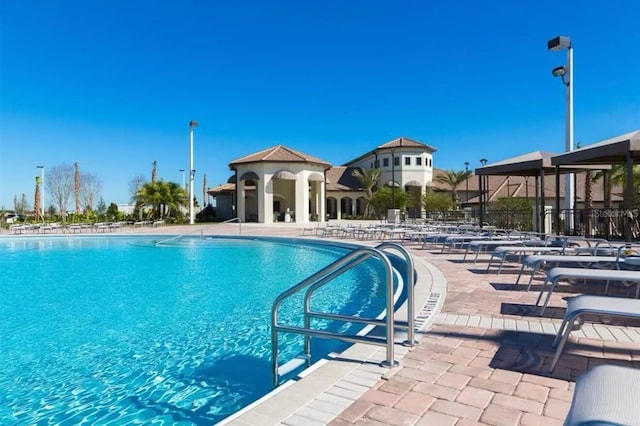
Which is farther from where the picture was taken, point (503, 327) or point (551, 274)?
point (551, 274)

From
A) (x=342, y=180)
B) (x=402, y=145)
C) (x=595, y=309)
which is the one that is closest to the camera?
(x=595, y=309)

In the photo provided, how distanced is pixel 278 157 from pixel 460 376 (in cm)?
3448

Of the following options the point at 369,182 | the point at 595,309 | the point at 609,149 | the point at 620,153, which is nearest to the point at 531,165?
the point at 620,153

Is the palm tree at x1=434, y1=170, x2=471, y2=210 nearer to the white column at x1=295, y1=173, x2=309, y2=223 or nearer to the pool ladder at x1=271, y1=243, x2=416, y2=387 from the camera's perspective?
the white column at x1=295, y1=173, x2=309, y2=223

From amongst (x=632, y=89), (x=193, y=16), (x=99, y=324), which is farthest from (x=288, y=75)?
(x=99, y=324)

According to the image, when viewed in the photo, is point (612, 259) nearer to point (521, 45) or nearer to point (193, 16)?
point (521, 45)

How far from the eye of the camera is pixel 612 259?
711 cm

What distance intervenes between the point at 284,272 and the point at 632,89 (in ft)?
70.4

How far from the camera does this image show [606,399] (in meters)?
1.72

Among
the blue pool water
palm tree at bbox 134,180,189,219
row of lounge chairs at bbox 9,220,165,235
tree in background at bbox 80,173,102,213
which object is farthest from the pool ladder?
tree in background at bbox 80,173,102,213

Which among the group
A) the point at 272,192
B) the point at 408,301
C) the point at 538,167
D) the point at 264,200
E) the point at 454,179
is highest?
the point at 454,179

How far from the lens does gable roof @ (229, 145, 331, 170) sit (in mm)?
36438

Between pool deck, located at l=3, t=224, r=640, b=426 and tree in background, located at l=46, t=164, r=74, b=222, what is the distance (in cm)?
5756

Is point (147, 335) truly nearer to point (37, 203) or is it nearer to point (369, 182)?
point (369, 182)
